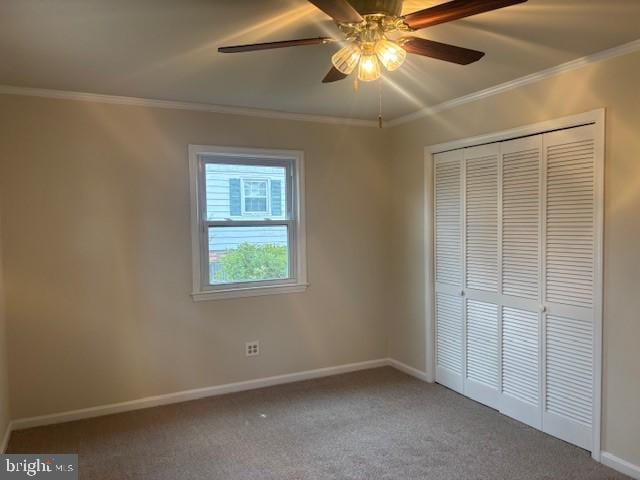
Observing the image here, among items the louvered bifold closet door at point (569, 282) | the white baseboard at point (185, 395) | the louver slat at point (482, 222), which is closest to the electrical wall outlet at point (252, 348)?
the white baseboard at point (185, 395)

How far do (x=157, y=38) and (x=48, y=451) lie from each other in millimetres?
2558

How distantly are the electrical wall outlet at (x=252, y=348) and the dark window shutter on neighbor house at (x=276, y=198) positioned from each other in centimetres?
114

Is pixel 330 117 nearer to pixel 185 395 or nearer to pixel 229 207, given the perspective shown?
pixel 229 207

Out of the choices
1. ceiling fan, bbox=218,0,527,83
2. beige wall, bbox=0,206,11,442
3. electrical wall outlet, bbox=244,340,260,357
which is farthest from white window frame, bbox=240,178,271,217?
ceiling fan, bbox=218,0,527,83

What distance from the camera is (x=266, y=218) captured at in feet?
13.4

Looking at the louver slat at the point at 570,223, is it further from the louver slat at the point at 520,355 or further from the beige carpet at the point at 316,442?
the beige carpet at the point at 316,442

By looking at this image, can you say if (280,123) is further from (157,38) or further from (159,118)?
(157,38)

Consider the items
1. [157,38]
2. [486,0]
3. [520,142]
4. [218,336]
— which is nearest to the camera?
[486,0]

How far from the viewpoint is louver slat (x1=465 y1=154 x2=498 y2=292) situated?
135 inches

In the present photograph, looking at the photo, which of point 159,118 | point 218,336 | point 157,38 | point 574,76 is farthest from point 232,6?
point 218,336

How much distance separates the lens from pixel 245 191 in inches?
157

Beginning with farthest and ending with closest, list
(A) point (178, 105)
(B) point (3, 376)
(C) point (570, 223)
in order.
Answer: (A) point (178, 105), (B) point (3, 376), (C) point (570, 223)

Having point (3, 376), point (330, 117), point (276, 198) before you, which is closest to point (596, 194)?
point (330, 117)

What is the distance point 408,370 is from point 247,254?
6.10 feet
